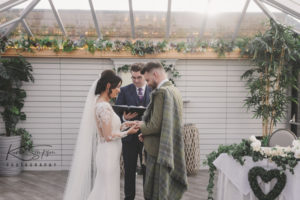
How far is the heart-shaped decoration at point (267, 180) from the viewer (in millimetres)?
2824

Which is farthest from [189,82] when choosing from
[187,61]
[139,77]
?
[139,77]

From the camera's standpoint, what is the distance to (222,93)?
579 cm

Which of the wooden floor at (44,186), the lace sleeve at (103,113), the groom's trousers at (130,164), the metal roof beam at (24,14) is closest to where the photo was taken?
the lace sleeve at (103,113)

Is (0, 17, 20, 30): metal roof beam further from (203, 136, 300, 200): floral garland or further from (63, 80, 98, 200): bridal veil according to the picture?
(203, 136, 300, 200): floral garland

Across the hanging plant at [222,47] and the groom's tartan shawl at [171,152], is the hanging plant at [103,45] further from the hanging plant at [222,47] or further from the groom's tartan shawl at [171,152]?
the groom's tartan shawl at [171,152]

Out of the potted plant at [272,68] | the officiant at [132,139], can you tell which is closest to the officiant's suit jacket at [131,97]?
the officiant at [132,139]

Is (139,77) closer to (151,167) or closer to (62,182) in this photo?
(151,167)

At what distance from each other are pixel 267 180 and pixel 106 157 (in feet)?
5.25

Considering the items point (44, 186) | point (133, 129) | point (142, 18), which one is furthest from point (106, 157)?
point (142, 18)

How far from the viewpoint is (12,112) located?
5.17 m

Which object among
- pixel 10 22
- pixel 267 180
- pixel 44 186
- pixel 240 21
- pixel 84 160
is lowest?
pixel 44 186

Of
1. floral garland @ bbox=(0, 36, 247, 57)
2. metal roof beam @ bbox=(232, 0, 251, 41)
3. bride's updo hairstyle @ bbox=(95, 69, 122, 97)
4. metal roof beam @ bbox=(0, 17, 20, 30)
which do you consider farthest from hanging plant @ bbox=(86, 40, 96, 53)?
metal roof beam @ bbox=(232, 0, 251, 41)

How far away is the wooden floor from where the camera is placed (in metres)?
4.04

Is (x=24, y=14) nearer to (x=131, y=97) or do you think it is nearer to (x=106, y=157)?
(x=131, y=97)
